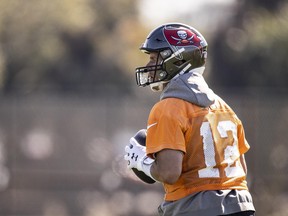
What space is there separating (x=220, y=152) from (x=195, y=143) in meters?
0.17

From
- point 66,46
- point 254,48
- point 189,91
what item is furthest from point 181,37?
point 66,46

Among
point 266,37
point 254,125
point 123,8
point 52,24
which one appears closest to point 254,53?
point 266,37

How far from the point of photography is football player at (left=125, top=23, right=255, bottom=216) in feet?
17.7

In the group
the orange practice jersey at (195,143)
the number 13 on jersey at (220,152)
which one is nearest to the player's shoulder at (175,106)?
the orange practice jersey at (195,143)

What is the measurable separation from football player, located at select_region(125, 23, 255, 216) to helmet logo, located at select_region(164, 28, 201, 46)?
45 millimetres

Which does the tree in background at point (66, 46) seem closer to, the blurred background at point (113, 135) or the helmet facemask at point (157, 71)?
the blurred background at point (113, 135)

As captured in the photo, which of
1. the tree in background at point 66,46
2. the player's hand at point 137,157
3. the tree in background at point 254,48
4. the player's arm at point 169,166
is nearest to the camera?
the player's arm at point 169,166

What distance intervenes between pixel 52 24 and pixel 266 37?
12951 mm

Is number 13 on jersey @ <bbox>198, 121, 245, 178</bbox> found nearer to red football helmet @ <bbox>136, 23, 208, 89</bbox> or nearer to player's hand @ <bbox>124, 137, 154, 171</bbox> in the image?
player's hand @ <bbox>124, 137, 154, 171</bbox>

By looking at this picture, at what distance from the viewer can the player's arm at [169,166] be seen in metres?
5.32

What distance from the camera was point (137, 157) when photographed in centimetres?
567

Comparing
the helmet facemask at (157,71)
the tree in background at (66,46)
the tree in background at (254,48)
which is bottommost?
the helmet facemask at (157,71)

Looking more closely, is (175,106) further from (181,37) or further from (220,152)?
(181,37)

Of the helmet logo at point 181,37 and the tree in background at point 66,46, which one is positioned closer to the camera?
the helmet logo at point 181,37
